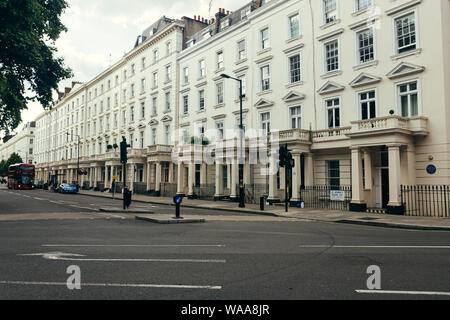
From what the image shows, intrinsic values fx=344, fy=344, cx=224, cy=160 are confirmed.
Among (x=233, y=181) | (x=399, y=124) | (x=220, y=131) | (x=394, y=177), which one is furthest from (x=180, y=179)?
(x=399, y=124)

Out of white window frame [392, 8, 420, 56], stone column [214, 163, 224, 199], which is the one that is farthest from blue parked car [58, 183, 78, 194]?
white window frame [392, 8, 420, 56]

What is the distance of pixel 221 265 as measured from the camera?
6469 mm

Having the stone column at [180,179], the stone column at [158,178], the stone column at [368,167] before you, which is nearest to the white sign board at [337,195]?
the stone column at [368,167]

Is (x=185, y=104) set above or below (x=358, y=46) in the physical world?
below

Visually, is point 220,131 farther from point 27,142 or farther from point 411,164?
point 27,142

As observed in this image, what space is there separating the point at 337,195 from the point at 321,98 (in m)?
7.13

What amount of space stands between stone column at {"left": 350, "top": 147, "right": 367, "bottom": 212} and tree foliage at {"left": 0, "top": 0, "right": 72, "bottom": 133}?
18.5m

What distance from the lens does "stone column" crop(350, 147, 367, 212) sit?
19875mm

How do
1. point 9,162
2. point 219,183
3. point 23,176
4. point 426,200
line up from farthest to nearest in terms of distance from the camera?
point 9,162, point 23,176, point 219,183, point 426,200

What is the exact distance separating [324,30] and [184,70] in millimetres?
18372

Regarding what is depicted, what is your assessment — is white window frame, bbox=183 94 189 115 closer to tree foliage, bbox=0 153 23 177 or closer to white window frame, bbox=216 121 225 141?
white window frame, bbox=216 121 225 141
